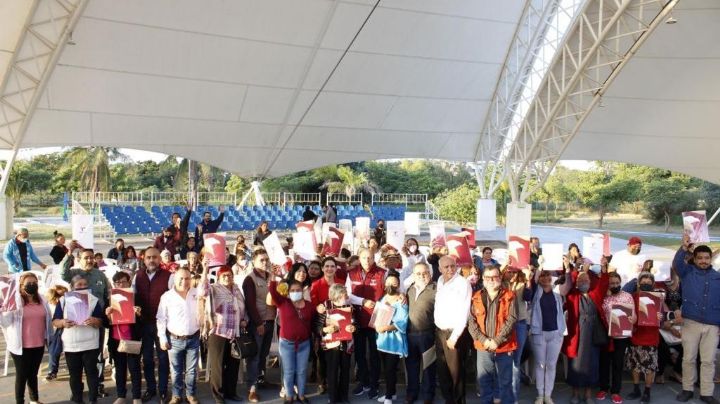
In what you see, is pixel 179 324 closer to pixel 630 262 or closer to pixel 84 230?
pixel 84 230

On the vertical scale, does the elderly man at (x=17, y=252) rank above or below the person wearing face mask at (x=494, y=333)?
above

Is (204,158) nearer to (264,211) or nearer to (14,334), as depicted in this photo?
(264,211)

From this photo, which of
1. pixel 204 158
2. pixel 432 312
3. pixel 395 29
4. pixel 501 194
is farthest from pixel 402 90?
pixel 501 194

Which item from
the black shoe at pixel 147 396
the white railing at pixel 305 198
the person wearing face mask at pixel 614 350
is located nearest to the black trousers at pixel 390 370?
the person wearing face mask at pixel 614 350

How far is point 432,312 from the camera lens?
4.97m

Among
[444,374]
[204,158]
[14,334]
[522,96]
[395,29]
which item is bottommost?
[444,374]

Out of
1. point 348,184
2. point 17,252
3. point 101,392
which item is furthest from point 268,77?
point 348,184

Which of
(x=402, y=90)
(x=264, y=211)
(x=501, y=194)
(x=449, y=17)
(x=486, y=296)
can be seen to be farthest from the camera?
(x=501, y=194)

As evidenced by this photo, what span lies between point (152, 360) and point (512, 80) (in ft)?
43.6

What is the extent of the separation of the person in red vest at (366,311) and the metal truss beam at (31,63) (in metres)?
8.31

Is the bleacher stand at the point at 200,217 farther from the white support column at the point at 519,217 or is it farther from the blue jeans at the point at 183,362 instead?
the blue jeans at the point at 183,362

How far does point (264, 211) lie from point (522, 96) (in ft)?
29.6

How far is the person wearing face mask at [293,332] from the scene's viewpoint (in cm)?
495

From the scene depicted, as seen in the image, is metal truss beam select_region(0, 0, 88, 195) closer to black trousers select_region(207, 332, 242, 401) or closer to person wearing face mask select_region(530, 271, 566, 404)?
black trousers select_region(207, 332, 242, 401)
